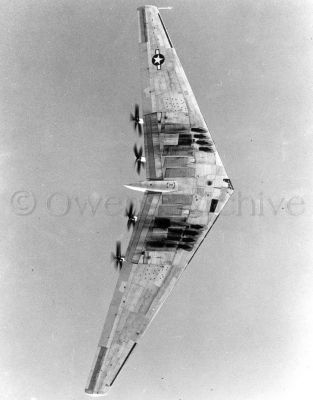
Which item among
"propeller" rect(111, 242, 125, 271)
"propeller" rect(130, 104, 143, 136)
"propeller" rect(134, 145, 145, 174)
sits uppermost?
"propeller" rect(130, 104, 143, 136)

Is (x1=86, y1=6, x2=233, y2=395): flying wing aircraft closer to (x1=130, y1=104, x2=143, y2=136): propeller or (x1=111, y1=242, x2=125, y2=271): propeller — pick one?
(x1=111, y1=242, x2=125, y2=271): propeller

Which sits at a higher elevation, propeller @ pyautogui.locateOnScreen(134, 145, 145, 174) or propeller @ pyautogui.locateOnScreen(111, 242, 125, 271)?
propeller @ pyautogui.locateOnScreen(134, 145, 145, 174)

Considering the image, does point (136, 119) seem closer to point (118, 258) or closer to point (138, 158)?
point (138, 158)

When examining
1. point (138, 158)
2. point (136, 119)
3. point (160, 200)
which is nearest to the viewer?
point (160, 200)

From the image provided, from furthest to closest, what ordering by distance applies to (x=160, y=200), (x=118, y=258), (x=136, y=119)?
(x=136, y=119)
(x=160, y=200)
(x=118, y=258)

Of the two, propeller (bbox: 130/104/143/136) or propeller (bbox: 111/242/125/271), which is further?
propeller (bbox: 130/104/143/136)

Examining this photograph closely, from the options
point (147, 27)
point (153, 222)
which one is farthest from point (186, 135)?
point (147, 27)

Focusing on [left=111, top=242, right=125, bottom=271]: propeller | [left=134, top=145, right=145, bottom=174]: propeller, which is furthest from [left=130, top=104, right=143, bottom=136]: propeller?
[left=111, top=242, right=125, bottom=271]: propeller

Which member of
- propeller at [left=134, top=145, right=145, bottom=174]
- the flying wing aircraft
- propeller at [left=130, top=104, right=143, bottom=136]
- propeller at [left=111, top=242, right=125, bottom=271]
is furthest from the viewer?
propeller at [left=130, top=104, right=143, bottom=136]

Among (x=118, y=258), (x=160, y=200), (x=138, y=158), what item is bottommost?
(x=118, y=258)

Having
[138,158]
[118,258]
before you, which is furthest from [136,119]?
[118,258]
